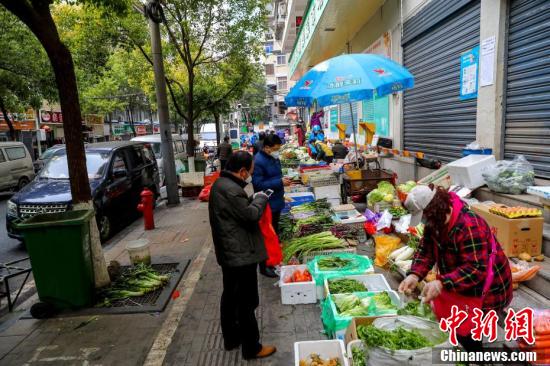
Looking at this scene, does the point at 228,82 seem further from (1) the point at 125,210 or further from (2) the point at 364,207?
(2) the point at 364,207

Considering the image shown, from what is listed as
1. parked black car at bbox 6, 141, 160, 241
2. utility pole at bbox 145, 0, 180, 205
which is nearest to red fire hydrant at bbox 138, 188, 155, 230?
parked black car at bbox 6, 141, 160, 241

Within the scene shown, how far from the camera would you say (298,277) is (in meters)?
4.75

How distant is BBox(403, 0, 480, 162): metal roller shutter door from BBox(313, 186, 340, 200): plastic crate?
233cm

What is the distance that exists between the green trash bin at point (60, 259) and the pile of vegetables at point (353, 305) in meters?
3.07

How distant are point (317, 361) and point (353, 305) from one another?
79 cm

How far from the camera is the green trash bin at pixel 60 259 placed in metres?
4.61

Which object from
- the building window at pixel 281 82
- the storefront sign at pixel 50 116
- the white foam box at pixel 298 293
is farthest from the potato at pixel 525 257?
the building window at pixel 281 82

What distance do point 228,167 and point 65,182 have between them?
622 centimetres

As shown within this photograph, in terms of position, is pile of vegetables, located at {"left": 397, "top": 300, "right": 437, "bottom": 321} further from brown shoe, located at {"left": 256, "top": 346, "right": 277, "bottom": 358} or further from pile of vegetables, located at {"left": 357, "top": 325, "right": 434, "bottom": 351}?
→ brown shoe, located at {"left": 256, "top": 346, "right": 277, "bottom": 358}

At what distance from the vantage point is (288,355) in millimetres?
3598

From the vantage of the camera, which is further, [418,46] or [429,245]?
[418,46]

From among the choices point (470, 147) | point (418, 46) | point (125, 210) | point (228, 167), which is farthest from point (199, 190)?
point (228, 167)

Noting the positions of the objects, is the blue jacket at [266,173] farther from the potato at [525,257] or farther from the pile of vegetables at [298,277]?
the potato at [525,257]

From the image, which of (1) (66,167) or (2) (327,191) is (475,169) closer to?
(2) (327,191)
